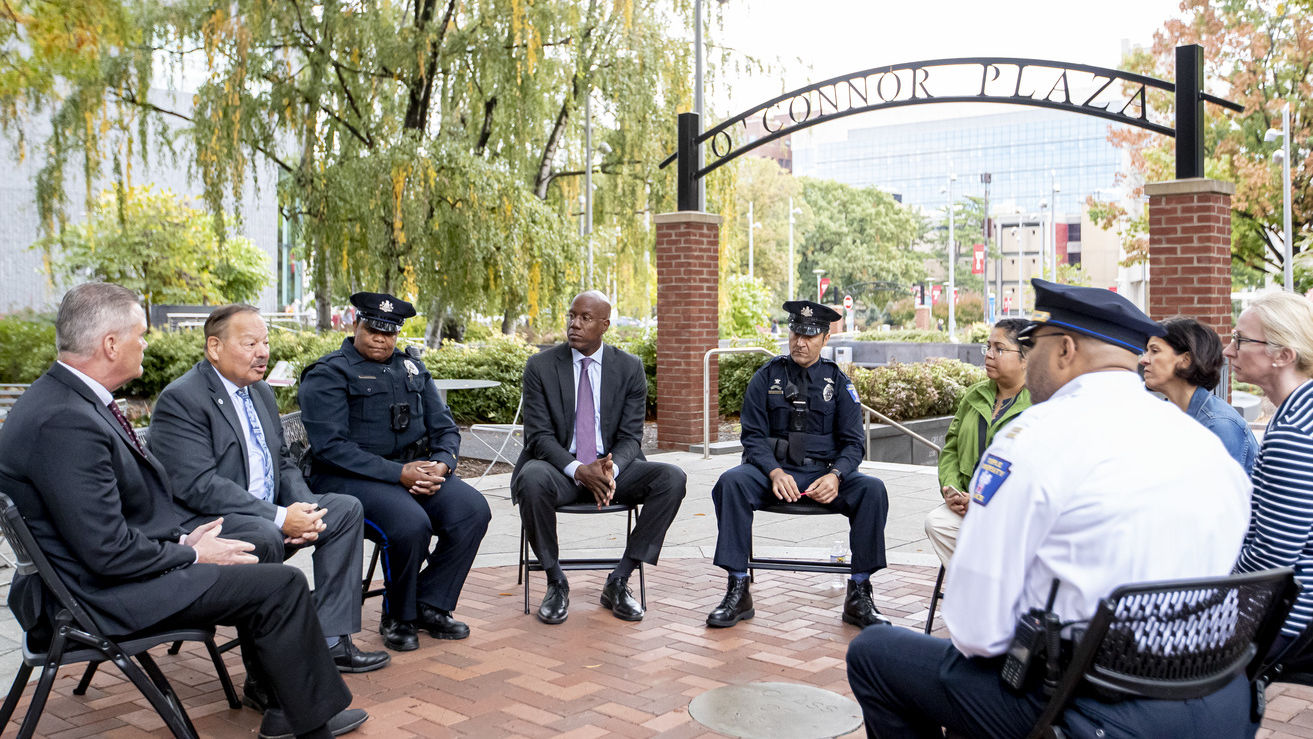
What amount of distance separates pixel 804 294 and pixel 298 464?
82070 millimetres

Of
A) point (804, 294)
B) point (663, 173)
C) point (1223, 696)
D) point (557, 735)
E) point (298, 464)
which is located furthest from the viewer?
point (804, 294)

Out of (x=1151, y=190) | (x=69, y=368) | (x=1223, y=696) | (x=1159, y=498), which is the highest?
(x=1151, y=190)

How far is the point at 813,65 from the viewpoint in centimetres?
1727

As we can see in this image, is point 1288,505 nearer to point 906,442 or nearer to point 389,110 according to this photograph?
point 906,442

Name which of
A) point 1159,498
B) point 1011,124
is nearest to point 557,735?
point 1159,498

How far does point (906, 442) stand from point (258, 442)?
9.22 m

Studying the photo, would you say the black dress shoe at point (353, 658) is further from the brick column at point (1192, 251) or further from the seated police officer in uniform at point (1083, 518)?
the brick column at point (1192, 251)

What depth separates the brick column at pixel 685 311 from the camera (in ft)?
38.6

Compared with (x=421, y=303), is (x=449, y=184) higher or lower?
higher

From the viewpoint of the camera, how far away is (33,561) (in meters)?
3.36

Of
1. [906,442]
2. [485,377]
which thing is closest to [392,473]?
[906,442]

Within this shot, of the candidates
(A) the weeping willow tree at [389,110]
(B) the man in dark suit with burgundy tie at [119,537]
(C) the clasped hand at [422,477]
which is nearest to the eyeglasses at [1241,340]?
(B) the man in dark suit with burgundy tie at [119,537]

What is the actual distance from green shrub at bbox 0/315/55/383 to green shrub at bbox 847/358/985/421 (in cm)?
1298

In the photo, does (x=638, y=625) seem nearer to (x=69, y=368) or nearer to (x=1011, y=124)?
(x=69, y=368)
